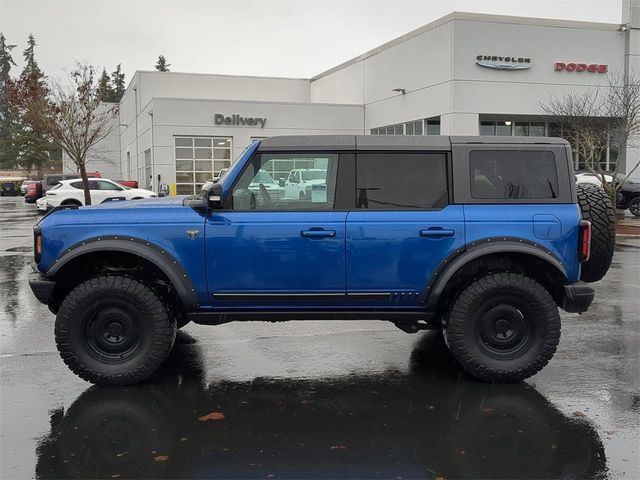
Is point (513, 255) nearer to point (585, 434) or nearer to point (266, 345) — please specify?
point (585, 434)

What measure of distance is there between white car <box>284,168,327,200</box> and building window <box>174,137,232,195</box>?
30880 millimetres

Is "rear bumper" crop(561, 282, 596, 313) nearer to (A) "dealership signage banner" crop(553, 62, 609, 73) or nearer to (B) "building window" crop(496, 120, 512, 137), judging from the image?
(A) "dealership signage banner" crop(553, 62, 609, 73)

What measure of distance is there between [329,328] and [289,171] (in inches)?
96.1

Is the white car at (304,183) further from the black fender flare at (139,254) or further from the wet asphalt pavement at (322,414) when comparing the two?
the wet asphalt pavement at (322,414)

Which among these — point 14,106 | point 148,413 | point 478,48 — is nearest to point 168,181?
point 14,106

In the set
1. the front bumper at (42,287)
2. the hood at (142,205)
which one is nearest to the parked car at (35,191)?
the hood at (142,205)

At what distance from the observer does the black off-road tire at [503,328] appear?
4.93 m

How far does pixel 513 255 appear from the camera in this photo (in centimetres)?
508

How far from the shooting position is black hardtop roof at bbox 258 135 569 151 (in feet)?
16.6

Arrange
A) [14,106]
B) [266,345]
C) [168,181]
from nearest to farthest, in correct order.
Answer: [266,345]
[14,106]
[168,181]

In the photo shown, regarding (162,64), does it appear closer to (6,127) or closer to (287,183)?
(6,127)

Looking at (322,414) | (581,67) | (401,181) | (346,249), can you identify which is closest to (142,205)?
(346,249)

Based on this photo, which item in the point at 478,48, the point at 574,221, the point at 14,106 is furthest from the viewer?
the point at 14,106

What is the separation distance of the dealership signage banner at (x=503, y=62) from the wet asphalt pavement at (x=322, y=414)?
2275 cm
